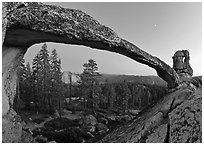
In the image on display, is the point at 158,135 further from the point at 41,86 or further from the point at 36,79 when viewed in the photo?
the point at 36,79

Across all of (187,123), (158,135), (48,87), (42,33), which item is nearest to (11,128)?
(42,33)

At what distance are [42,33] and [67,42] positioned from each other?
Result: 4.70ft

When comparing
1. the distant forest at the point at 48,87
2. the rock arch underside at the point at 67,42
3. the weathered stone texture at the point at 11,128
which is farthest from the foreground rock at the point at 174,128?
the distant forest at the point at 48,87

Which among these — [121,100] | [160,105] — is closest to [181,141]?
[160,105]

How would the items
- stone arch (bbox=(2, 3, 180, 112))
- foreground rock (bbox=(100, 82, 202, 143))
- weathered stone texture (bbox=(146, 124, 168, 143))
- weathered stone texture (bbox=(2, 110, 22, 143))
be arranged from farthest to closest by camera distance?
weathered stone texture (bbox=(2, 110, 22, 143)) → weathered stone texture (bbox=(146, 124, 168, 143)) → stone arch (bbox=(2, 3, 180, 112)) → foreground rock (bbox=(100, 82, 202, 143))

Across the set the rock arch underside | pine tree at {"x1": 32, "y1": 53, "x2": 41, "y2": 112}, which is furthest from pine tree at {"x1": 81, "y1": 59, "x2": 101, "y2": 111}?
the rock arch underside

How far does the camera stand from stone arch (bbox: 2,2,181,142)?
8680 millimetres

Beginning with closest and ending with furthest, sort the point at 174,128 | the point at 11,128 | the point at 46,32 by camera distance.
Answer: the point at 174,128 < the point at 46,32 < the point at 11,128

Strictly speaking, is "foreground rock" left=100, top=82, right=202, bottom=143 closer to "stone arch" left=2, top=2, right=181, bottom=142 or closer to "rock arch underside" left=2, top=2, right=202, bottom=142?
"rock arch underside" left=2, top=2, right=202, bottom=142

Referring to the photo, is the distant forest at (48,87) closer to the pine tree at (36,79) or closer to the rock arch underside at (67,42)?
the pine tree at (36,79)

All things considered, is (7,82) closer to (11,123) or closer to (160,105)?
(11,123)

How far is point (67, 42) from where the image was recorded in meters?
10.6

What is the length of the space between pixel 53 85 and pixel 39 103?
525cm

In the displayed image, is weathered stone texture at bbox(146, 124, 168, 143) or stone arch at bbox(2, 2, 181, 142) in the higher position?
stone arch at bbox(2, 2, 181, 142)
